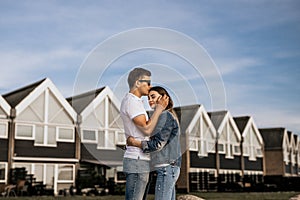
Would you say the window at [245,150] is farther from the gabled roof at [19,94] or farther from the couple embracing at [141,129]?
the couple embracing at [141,129]

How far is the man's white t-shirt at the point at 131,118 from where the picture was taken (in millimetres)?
4758

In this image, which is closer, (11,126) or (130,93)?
(130,93)

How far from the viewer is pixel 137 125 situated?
15.5 ft

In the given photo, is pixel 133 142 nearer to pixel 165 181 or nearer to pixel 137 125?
pixel 137 125

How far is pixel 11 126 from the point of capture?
3259 centimetres

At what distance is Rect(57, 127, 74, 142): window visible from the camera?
1397 inches

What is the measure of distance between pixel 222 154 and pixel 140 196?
151 ft

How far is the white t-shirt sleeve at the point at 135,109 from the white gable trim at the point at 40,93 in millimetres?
29317

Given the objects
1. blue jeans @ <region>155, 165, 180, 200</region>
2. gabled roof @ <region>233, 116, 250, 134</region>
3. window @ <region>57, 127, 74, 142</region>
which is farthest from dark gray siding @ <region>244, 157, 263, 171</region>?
blue jeans @ <region>155, 165, 180, 200</region>

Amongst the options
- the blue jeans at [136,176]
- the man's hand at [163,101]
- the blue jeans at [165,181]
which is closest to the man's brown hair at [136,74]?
the man's hand at [163,101]

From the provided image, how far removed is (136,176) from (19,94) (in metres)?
32.7

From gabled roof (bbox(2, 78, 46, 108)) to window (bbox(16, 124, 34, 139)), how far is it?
1.50 metres

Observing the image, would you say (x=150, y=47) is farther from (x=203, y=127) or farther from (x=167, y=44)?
(x=203, y=127)

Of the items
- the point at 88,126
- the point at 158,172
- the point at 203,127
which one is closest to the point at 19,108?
the point at 88,126
